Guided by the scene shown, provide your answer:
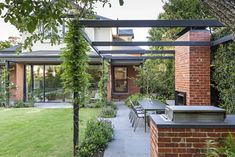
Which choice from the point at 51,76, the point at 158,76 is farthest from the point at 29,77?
the point at 158,76

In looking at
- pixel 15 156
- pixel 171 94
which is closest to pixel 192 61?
pixel 15 156

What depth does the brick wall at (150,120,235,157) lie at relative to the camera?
5074 mm

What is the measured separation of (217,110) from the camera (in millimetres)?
5180

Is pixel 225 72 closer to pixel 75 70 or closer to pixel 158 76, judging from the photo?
pixel 75 70

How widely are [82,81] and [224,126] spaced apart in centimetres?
345

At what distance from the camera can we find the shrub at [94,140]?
7369 mm

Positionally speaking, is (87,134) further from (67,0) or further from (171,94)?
(171,94)

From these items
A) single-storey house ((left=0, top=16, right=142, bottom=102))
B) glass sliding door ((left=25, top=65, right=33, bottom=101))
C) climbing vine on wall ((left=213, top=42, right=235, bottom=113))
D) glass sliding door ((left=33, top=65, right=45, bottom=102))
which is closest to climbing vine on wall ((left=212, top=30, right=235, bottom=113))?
climbing vine on wall ((left=213, top=42, right=235, bottom=113))

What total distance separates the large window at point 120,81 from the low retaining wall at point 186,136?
20.8 m

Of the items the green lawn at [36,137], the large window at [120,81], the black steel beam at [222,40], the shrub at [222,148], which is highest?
the black steel beam at [222,40]

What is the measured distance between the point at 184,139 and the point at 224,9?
3028 millimetres

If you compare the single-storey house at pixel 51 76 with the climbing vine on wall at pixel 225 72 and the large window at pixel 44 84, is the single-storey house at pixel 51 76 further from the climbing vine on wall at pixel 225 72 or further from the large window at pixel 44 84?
the climbing vine on wall at pixel 225 72

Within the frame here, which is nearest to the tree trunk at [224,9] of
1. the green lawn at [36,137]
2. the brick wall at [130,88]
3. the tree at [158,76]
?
the green lawn at [36,137]

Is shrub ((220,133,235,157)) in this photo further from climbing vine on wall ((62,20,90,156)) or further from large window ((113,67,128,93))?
large window ((113,67,128,93))
